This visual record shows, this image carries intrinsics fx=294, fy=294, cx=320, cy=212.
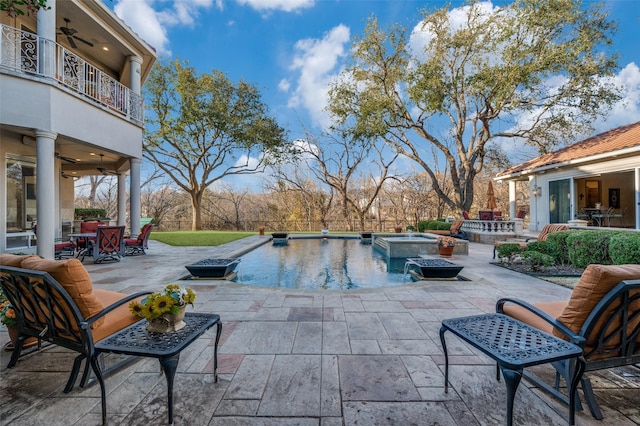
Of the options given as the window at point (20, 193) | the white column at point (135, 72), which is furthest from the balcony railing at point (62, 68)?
the window at point (20, 193)

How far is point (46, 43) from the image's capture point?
6.42m

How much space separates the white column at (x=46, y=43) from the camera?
251 inches

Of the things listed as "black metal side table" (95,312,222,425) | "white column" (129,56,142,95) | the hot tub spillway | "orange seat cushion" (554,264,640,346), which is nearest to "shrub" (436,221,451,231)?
the hot tub spillway

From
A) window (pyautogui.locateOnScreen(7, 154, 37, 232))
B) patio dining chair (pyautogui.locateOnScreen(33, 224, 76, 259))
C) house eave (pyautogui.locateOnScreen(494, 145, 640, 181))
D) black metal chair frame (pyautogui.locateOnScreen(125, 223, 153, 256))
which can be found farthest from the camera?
house eave (pyautogui.locateOnScreen(494, 145, 640, 181))

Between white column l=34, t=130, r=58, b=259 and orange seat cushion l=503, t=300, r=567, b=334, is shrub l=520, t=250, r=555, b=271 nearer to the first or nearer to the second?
orange seat cushion l=503, t=300, r=567, b=334

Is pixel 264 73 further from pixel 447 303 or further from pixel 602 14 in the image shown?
pixel 447 303

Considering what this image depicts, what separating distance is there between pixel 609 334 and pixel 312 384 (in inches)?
74.5

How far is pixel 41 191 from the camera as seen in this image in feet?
20.4

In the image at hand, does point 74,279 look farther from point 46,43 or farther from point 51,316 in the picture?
point 46,43

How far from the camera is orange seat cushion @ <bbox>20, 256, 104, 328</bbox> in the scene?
74.1 inches

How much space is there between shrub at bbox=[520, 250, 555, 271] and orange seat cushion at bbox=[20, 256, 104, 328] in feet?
23.6

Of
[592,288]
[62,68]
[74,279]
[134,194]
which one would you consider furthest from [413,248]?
[62,68]

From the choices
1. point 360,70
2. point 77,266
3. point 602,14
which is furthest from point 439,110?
point 77,266

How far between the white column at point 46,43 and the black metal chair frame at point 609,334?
31.0ft
